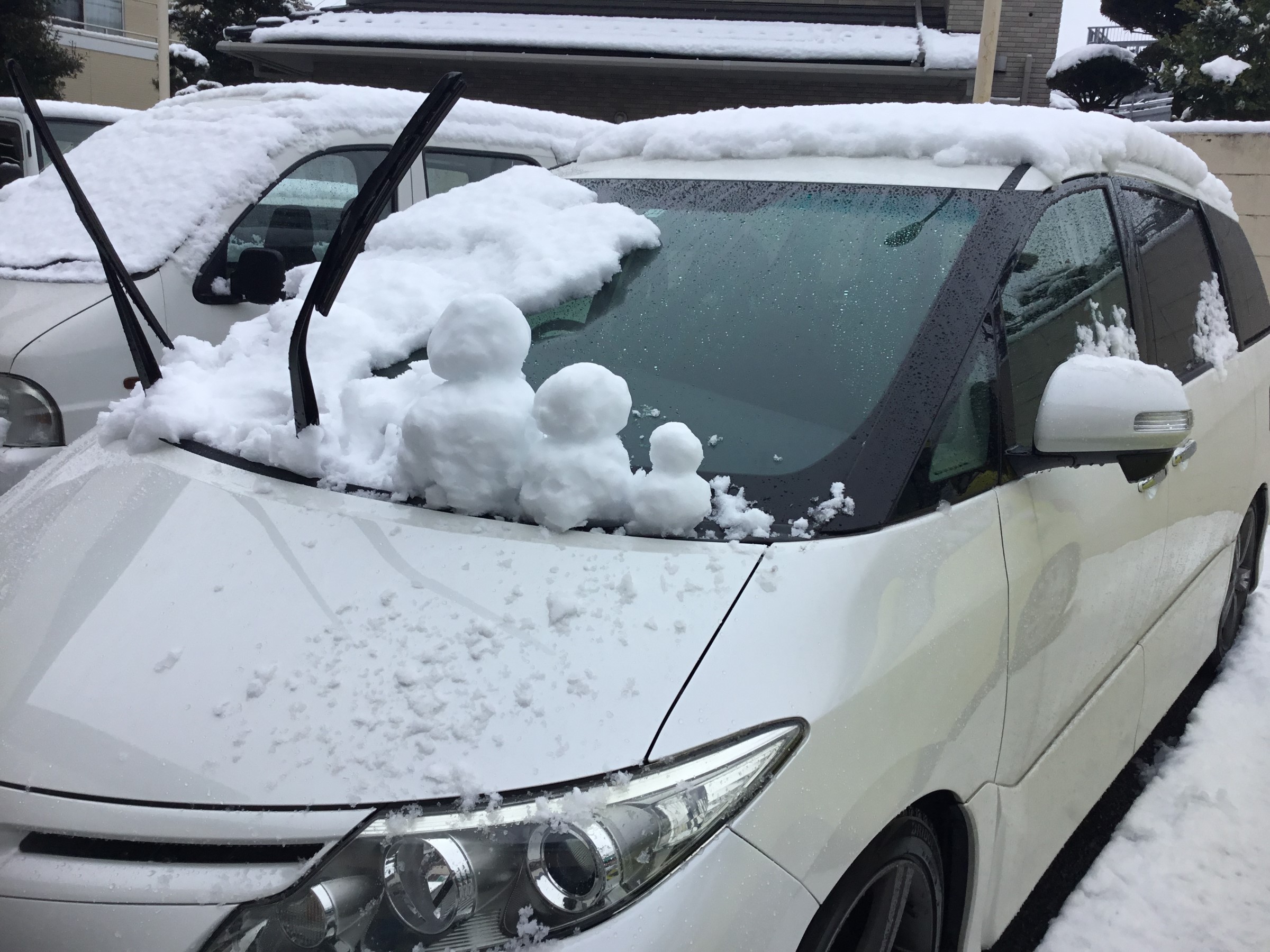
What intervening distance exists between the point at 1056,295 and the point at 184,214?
339 centimetres

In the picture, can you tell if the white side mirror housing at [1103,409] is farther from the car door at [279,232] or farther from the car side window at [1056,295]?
the car door at [279,232]

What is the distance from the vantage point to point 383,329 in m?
2.31

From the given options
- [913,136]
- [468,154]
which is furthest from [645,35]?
[913,136]

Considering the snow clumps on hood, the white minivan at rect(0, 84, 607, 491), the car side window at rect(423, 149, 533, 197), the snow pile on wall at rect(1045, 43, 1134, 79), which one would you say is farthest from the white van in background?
the snow pile on wall at rect(1045, 43, 1134, 79)

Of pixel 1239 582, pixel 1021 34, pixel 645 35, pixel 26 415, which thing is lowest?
pixel 1239 582

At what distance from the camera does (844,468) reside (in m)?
1.69

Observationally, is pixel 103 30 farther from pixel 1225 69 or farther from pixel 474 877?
pixel 474 877

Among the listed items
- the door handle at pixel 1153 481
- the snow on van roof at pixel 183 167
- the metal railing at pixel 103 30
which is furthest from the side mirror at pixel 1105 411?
the metal railing at pixel 103 30

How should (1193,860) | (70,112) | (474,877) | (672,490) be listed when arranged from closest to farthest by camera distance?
1. (474,877)
2. (672,490)
3. (1193,860)
4. (70,112)

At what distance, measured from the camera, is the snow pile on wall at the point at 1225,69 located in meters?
10.8

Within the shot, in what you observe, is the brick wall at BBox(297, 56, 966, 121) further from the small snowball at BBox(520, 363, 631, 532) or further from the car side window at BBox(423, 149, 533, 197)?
the small snowball at BBox(520, 363, 631, 532)

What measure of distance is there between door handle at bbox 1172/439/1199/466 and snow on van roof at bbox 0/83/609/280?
2385 mm

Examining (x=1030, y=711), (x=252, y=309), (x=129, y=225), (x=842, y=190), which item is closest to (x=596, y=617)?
(x=1030, y=711)

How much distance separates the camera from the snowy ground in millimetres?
2258
